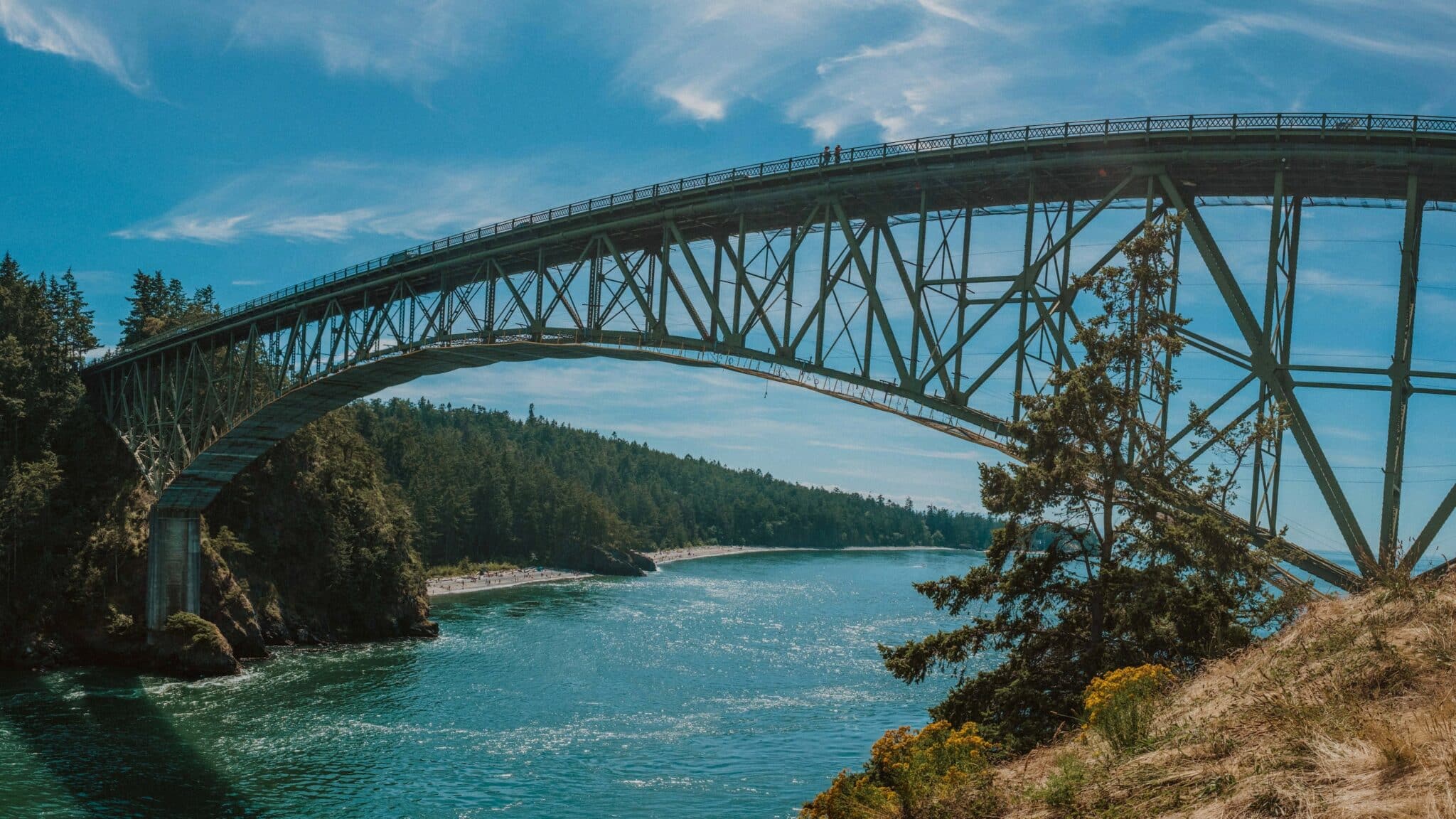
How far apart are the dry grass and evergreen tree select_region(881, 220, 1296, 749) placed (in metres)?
3.96

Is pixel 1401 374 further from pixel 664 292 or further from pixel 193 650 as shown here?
pixel 193 650

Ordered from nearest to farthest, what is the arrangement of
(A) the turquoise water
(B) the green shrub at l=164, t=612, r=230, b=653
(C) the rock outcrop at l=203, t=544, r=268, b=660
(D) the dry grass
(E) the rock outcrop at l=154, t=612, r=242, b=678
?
(D) the dry grass, (A) the turquoise water, (E) the rock outcrop at l=154, t=612, r=242, b=678, (B) the green shrub at l=164, t=612, r=230, b=653, (C) the rock outcrop at l=203, t=544, r=268, b=660

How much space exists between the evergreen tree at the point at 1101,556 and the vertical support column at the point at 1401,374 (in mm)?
3627

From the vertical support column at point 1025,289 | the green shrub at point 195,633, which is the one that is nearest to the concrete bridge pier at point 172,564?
the green shrub at point 195,633

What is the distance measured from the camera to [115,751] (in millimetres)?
37469

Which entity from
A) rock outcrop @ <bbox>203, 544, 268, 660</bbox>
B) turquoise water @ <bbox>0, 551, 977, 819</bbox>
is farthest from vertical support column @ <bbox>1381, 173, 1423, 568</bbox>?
rock outcrop @ <bbox>203, 544, 268, 660</bbox>

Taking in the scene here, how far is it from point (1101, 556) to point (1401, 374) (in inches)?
351

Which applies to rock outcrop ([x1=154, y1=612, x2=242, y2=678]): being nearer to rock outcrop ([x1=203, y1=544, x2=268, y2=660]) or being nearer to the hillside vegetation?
rock outcrop ([x1=203, y1=544, x2=268, y2=660])

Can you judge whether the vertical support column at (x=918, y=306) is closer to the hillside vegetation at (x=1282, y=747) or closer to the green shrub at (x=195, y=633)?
the hillside vegetation at (x=1282, y=747)

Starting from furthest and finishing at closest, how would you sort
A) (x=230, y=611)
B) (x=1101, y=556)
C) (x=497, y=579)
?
1. (x=497, y=579)
2. (x=230, y=611)
3. (x=1101, y=556)

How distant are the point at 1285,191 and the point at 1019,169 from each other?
6748mm

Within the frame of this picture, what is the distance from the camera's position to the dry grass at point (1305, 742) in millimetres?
7637

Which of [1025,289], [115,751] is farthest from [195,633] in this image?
[1025,289]

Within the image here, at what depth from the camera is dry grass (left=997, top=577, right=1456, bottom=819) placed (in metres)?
7.64
